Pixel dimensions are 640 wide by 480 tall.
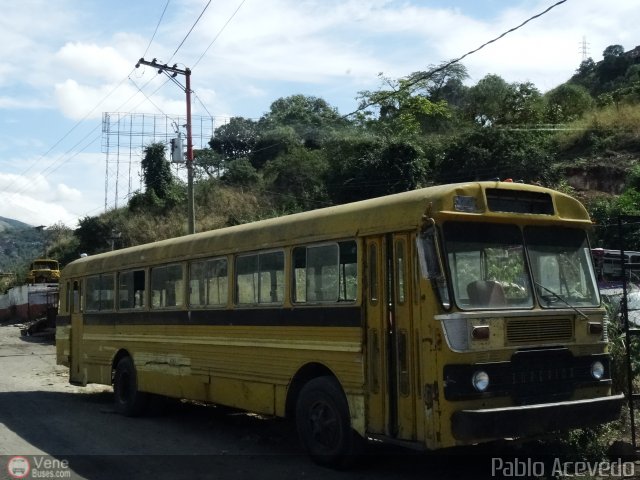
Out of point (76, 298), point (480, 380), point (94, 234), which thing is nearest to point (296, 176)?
point (94, 234)

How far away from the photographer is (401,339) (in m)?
6.63

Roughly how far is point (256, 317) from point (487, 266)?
314 centimetres

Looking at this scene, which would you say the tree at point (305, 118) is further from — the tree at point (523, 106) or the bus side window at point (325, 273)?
the bus side window at point (325, 273)

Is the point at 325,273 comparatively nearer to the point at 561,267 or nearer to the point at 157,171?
the point at 561,267

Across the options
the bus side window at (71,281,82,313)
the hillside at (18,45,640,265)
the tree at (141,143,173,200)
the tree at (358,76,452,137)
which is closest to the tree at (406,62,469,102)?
the hillside at (18,45,640,265)

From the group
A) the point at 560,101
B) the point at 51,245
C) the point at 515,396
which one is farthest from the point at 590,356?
the point at 51,245

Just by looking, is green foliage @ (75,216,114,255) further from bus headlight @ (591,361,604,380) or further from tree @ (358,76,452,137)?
bus headlight @ (591,361,604,380)

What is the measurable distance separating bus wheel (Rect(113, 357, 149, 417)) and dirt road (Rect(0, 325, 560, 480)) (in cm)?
16

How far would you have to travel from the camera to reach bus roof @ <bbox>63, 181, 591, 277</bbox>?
652 centimetres

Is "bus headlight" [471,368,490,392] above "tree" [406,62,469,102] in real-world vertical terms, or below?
below

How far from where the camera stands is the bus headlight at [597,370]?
22.3 ft

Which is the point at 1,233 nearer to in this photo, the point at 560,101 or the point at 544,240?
the point at 560,101

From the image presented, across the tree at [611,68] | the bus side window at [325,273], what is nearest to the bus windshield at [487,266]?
the bus side window at [325,273]

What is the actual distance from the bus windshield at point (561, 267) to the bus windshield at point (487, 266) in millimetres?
156
